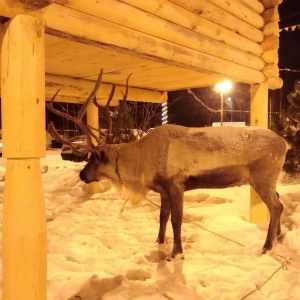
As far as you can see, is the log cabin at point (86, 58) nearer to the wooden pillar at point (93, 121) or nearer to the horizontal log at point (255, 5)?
the horizontal log at point (255, 5)

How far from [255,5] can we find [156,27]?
7.57ft

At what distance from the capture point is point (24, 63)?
7.64ft

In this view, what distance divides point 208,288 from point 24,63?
243 cm

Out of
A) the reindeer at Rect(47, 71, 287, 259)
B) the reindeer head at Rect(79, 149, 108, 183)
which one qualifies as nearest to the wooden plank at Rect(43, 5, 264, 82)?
the reindeer at Rect(47, 71, 287, 259)

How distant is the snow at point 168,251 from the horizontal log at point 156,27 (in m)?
2.29

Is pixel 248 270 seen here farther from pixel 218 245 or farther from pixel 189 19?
pixel 189 19

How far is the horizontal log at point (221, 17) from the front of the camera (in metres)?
3.93

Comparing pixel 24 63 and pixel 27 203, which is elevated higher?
pixel 24 63

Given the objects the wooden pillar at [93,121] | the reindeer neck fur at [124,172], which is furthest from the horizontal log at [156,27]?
the wooden pillar at [93,121]

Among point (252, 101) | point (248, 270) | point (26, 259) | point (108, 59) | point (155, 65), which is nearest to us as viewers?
point (26, 259)

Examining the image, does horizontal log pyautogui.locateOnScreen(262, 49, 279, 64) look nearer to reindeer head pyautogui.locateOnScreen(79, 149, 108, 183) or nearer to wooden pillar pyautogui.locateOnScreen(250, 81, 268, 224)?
wooden pillar pyautogui.locateOnScreen(250, 81, 268, 224)

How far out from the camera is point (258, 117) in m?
5.46

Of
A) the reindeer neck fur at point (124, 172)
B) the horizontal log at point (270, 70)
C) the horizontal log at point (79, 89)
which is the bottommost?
the reindeer neck fur at point (124, 172)

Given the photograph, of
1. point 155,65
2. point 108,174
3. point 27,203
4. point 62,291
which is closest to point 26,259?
point 27,203
